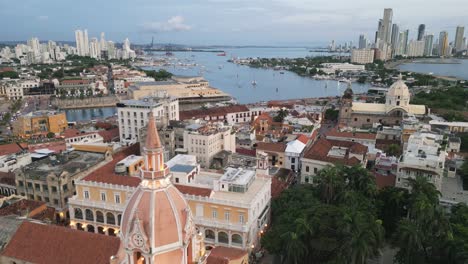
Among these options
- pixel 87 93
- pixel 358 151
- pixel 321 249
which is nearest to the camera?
pixel 321 249

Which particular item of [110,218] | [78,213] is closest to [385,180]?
[110,218]

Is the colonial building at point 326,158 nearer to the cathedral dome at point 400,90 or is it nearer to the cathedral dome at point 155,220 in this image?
the cathedral dome at point 155,220

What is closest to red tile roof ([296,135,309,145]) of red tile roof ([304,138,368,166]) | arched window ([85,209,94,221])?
red tile roof ([304,138,368,166])

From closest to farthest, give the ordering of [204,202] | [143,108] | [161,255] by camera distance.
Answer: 1. [161,255]
2. [204,202]
3. [143,108]

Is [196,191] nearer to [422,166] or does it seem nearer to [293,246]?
[293,246]

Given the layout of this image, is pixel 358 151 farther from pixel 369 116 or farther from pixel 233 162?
pixel 369 116

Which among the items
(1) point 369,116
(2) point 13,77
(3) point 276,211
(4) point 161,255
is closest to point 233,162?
(3) point 276,211

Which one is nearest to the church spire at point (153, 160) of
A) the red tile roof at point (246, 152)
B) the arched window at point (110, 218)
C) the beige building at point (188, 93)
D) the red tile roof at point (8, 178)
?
the arched window at point (110, 218)
